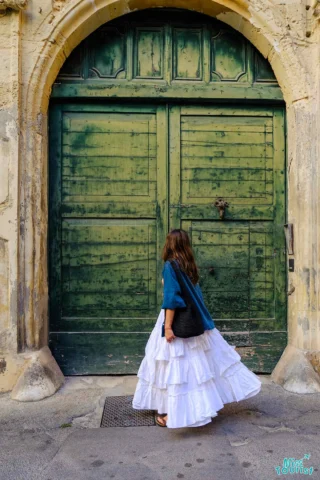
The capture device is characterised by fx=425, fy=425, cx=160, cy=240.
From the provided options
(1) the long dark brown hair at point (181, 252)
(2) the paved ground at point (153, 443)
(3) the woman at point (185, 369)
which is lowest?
(2) the paved ground at point (153, 443)

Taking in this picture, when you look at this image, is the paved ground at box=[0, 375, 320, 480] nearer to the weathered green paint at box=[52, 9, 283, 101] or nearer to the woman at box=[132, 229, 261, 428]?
the woman at box=[132, 229, 261, 428]

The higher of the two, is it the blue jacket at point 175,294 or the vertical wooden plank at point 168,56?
the vertical wooden plank at point 168,56

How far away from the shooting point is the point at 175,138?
4.30m

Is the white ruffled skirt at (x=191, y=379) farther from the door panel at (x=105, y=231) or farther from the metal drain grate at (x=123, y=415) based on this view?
the door panel at (x=105, y=231)

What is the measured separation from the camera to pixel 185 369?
3.02 metres

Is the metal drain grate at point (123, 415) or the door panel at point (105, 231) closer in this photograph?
the metal drain grate at point (123, 415)

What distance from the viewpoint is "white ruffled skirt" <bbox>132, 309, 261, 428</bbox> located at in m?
2.96

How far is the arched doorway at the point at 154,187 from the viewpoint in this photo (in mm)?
4230

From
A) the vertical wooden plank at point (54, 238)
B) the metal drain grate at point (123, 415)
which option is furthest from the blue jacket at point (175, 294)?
the vertical wooden plank at point (54, 238)

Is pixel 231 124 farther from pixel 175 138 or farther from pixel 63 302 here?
pixel 63 302

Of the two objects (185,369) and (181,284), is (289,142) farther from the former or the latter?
(185,369)

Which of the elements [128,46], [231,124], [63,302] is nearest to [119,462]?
[63,302]

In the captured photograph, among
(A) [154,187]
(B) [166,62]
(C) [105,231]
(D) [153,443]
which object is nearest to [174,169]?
(A) [154,187]

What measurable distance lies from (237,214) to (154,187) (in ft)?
2.89
